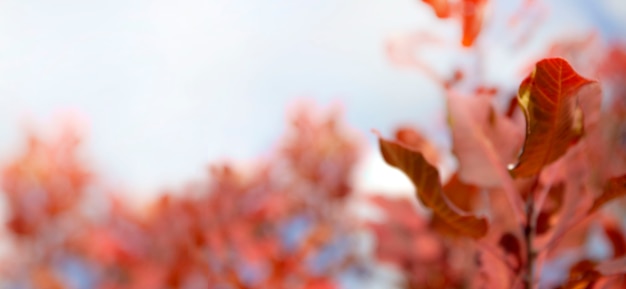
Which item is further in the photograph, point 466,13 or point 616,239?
point 616,239

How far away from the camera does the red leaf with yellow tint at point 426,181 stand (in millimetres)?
938

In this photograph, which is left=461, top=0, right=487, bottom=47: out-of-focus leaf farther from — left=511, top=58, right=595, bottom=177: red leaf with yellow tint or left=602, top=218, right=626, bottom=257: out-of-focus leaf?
left=602, top=218, right=626, bottom=257: out-of-focus leaf

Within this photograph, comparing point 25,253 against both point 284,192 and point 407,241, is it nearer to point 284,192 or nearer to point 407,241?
point 284,192

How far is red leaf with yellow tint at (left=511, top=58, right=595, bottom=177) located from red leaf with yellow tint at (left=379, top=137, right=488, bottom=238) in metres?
0.10

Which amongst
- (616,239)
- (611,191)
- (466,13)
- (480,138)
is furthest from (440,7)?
(616,239)

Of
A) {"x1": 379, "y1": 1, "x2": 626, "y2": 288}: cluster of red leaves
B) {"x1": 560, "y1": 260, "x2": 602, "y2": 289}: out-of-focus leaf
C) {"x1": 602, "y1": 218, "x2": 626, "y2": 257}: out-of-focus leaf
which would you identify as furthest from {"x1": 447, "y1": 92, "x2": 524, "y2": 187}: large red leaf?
{"x1": 602, "y1": 218, "x2": 626, "y2": 257}: out-of-focus leaf

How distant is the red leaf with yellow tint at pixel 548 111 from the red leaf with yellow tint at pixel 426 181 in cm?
10

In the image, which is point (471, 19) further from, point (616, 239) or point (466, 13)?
point (616, 239)

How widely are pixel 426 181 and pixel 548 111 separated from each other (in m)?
0.20

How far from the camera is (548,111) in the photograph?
2.86ft

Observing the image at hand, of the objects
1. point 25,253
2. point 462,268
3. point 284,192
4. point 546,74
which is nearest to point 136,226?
point 284,192

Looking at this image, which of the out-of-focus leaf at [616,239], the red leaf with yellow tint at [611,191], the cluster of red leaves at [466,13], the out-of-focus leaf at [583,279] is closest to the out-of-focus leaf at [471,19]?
the cluster of red leaves at [466,13]

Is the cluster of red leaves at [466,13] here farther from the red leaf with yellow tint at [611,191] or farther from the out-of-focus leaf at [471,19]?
the red leaf with yellow tint at [611,191]

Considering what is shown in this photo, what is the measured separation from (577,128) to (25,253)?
453 centimetres
